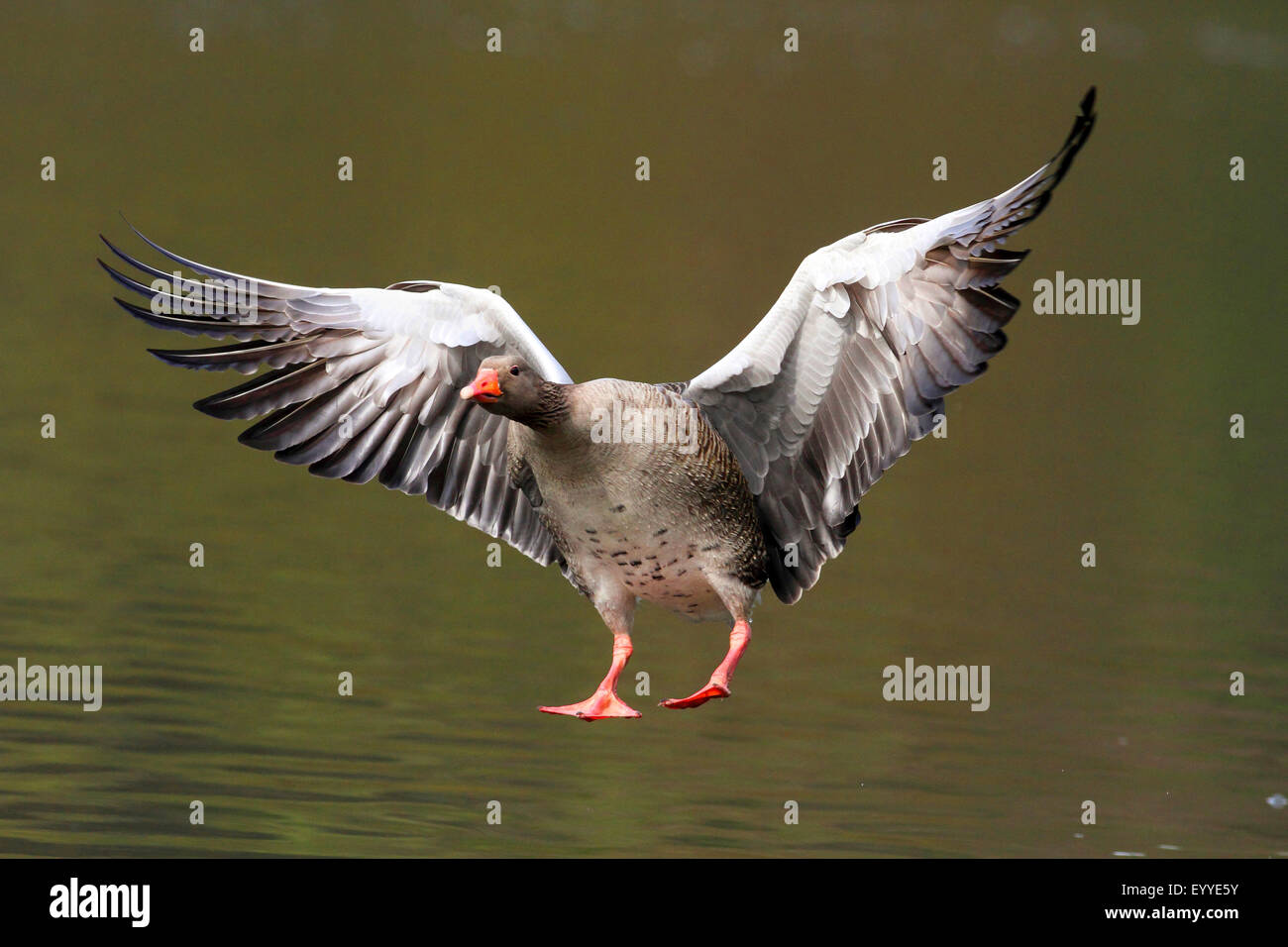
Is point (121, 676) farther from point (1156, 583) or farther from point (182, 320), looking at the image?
point (1156, 583)

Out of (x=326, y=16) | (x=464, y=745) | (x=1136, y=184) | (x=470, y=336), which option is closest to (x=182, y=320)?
(x=470, y=336)

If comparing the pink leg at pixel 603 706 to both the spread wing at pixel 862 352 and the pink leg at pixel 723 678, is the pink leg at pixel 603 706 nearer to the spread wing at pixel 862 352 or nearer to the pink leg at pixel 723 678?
the pink leg at pixel 723 678

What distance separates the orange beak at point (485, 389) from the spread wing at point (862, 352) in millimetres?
1139

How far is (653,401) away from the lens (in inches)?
405

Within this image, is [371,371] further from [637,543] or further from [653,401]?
[637,543]

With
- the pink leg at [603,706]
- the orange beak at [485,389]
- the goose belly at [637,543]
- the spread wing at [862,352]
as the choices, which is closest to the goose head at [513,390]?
the orange beak at [485,389]

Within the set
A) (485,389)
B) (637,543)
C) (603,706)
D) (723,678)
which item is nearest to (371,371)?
(485,389)

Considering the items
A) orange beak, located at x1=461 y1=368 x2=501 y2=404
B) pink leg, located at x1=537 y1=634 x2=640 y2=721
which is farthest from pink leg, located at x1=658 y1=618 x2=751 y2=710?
orange beak, located at x1=461 y1=368 x2=501 y2=404

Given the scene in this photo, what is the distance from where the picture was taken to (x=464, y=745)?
12.3 metres

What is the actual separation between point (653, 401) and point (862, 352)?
45.8 inches

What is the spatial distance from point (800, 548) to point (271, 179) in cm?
2302

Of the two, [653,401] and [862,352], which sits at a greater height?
[862,352]

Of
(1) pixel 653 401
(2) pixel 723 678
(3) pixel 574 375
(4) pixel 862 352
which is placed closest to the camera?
(2) pixel 723 678

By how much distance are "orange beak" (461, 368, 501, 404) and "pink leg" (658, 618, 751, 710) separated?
1.75m
